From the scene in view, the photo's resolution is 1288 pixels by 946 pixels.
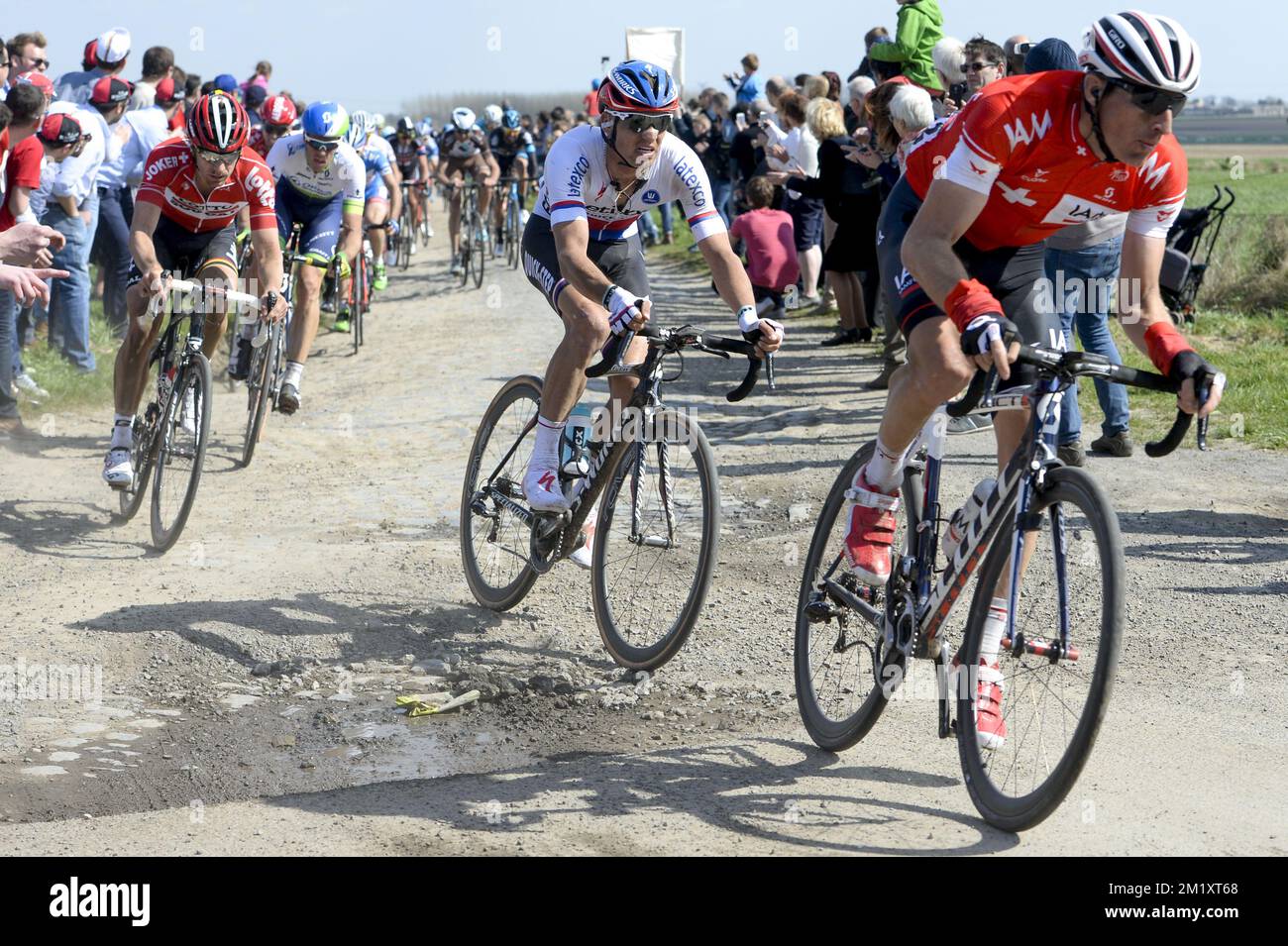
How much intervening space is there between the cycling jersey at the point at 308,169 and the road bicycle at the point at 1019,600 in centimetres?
664

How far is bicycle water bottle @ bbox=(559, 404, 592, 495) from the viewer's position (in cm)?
568

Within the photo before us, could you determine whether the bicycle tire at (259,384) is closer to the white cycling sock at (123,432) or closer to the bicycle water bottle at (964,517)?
the white cycling sock at (123,432)

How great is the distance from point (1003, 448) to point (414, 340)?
10388mm

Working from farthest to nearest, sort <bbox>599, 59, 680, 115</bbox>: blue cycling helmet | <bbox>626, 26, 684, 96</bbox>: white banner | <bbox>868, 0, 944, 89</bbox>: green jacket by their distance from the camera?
<bbox>626, 26, 684, 96</bbox>: white banner, <bbox>868, 0, 944, 89</bbox>: green jacket, <bbox>599, 59, 680, 115</bbox>: blue cycling helmet

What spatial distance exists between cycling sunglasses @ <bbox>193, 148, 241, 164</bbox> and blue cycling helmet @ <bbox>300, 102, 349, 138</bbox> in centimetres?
252

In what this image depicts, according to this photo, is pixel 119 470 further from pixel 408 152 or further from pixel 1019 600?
pixel 408 152

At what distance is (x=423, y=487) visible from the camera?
27.5 ft

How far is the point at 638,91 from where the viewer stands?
17.6 feet

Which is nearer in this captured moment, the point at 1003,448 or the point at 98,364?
the point at 1003,448

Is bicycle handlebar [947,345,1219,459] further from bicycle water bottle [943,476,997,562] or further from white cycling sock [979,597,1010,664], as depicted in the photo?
white cycling sock [979,597,1010,664]

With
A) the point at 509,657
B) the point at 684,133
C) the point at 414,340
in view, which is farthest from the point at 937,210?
the point at 684,133

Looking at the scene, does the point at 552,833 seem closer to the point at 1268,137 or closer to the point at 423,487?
the point at 423,487

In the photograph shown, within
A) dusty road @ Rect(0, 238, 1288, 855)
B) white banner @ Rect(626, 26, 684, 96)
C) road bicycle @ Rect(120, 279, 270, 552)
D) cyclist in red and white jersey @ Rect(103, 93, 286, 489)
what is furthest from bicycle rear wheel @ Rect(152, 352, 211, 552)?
white banner @ Rect(626, 26, 684, 96)

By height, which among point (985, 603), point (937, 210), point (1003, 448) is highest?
point (937, 210)
